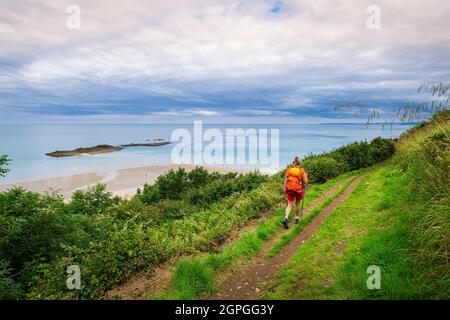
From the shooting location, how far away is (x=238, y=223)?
11.0m

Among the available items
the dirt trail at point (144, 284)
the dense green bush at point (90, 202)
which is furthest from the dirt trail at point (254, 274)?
A: the dense green bush at point (90, 202)

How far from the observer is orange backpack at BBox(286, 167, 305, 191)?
10.6 metres

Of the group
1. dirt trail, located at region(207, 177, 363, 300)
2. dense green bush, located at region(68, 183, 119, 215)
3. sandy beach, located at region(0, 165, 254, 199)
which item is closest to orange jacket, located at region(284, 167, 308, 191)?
dirt trail, located at region(207, 177, 363, 300)

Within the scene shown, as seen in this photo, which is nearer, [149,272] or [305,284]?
[305,284]

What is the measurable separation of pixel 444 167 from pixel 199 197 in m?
19.9

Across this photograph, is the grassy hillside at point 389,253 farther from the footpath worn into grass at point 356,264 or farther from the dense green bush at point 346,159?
the dense green bush at point 346,159

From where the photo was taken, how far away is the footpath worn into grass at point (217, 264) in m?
6.14

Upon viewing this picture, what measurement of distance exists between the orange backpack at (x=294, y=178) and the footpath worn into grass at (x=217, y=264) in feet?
4.33

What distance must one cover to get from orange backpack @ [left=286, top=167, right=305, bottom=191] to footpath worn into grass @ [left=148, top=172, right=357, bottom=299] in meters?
1.32

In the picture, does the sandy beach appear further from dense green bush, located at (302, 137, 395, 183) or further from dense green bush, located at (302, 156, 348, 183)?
dense green bush, located at (302, 156, 348, 183)
